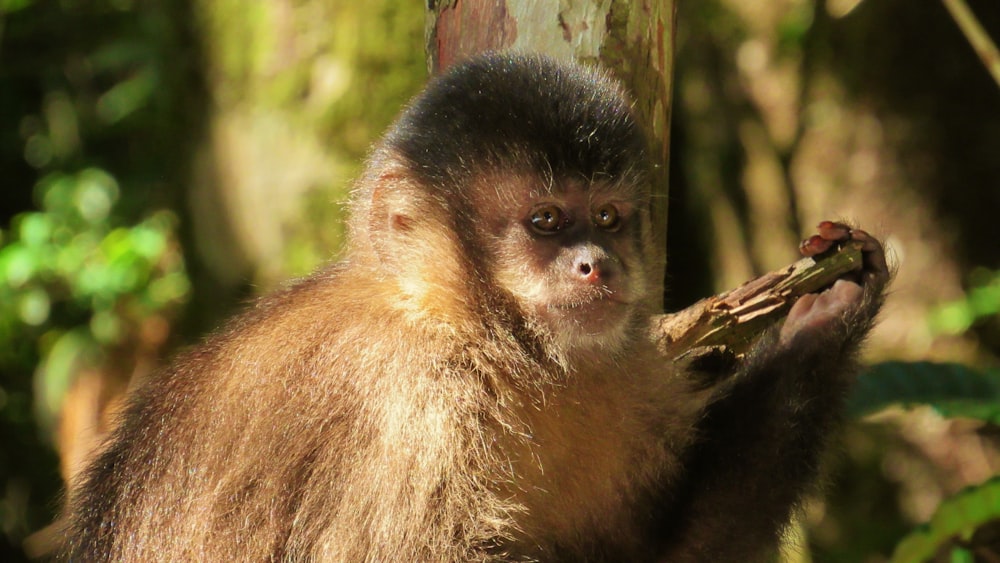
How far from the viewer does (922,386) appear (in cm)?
483

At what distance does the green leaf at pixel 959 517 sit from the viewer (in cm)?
462

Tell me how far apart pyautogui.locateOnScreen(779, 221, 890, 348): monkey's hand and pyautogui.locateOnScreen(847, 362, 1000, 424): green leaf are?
1219 mm

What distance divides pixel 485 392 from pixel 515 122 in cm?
86

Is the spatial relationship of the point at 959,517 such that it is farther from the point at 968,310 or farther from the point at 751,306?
the point at 751,306

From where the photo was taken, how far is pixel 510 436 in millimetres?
3338

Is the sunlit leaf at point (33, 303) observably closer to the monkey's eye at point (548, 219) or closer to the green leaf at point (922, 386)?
the monkey's eye at point (548, 219)

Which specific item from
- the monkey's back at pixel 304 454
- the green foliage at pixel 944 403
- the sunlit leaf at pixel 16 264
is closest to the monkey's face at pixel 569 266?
the monkey's back at pixel 304 454

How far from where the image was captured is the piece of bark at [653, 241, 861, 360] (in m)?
3.36

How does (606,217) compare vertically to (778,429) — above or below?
above

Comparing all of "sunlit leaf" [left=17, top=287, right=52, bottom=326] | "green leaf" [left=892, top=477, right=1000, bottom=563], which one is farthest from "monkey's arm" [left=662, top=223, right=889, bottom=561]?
"sunlit leaf" [left=17, top=287, right=52, bottom=326]

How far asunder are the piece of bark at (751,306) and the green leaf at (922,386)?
1346 mm

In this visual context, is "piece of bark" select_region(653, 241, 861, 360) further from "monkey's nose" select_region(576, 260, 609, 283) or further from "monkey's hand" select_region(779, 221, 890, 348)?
"monkey's nose" select_region(576, 260, 609, 283)

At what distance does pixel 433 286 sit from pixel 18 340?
6.00 metres

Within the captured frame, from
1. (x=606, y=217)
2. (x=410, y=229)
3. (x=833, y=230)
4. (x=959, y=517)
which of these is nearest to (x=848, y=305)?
(x=833, y=230)
